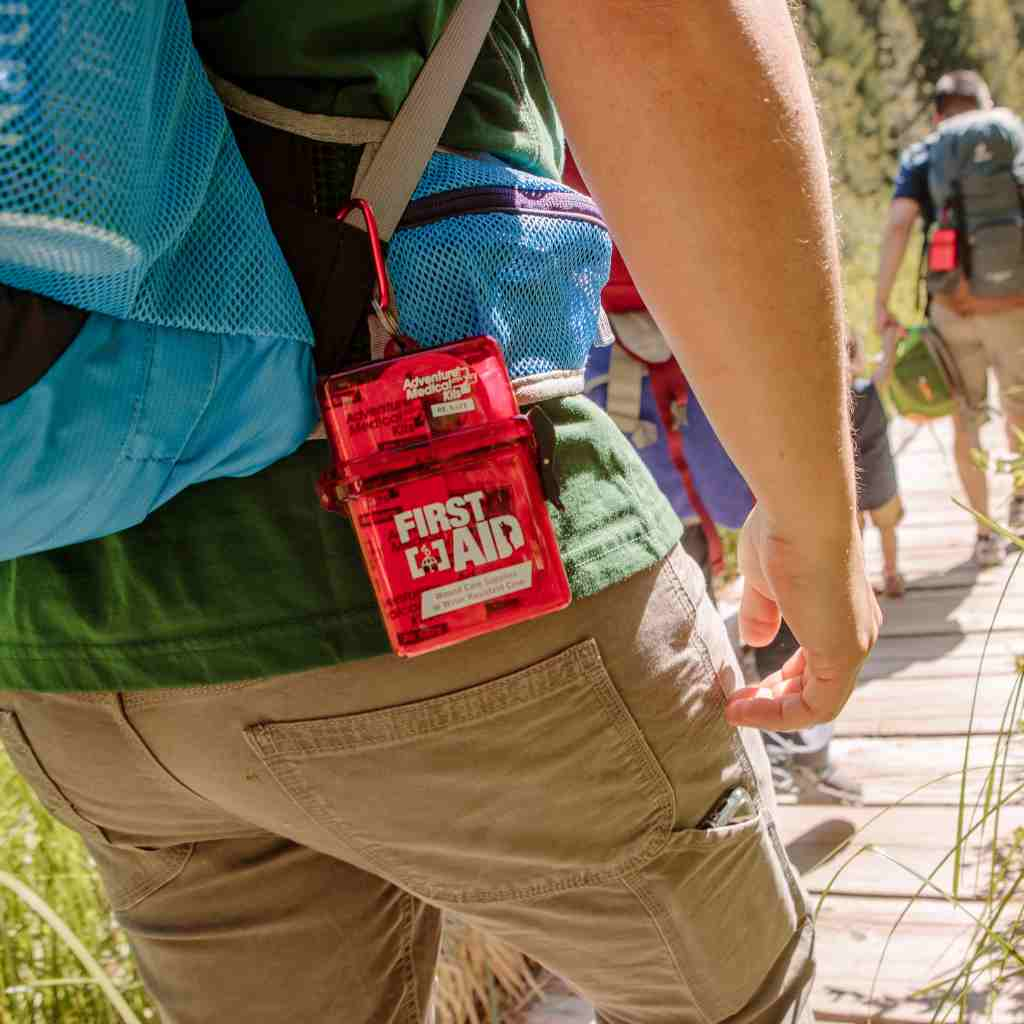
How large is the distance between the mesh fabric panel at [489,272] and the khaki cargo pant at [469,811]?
21 centimetres

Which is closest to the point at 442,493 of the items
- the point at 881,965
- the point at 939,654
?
the point at 881,965

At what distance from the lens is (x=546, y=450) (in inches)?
31.8

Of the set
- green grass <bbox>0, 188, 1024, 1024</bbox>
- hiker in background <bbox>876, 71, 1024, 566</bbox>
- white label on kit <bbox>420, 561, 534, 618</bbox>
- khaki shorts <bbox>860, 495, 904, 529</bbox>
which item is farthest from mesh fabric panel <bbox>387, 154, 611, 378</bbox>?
hiker in background <bbox>876, 71, 1024, 566</bbox>

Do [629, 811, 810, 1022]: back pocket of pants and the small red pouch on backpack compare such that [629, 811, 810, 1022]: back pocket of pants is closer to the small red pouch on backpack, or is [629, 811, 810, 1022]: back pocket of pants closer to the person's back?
the person's back

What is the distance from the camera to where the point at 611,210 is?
74cm

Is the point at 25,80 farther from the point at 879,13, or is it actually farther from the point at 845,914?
the point at 879,13

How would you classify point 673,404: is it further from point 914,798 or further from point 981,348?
point 981,348

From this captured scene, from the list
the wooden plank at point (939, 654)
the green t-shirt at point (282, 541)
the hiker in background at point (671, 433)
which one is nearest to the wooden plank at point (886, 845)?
the hiker in background at point (671, 433)

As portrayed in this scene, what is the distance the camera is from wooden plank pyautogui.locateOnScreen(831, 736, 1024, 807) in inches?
110

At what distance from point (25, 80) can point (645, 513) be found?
1.74 ft

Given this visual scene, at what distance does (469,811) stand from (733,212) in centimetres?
48

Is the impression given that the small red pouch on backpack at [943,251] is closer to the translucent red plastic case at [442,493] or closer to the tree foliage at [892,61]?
the translucent red plastic case at [442,493]

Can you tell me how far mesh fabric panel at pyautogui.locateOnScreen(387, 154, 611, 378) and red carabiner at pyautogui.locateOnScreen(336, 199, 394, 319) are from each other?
15 millimetres

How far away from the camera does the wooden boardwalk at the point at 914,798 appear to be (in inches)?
78.8
